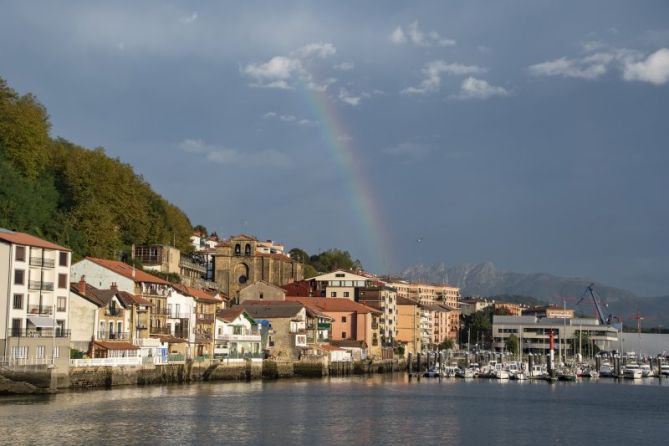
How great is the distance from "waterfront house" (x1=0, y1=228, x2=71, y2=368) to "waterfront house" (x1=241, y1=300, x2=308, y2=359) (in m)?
39.3

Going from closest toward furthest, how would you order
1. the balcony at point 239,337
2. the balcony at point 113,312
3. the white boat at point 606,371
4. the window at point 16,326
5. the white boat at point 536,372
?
the window at point 16,326
the balcony at point 113,312
the balcony at point 239,337
the white boat at point 536,372
the white boat at point 606,371

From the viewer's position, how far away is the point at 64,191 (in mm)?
112312

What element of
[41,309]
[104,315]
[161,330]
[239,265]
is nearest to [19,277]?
[41,309]

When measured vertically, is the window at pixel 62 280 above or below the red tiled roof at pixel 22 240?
below

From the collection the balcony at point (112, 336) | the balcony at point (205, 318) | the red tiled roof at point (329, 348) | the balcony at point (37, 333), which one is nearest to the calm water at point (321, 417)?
the balcony at point (37, 333)

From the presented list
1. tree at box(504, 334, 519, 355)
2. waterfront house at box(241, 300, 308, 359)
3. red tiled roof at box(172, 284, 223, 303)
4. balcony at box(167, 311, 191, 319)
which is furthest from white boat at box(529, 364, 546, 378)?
tree at box(504, 334, 519, 355)

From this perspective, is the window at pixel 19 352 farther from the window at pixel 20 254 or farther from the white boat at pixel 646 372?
the white boat at pixel 646 372

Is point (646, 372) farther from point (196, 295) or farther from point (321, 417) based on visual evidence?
point (321, 417)

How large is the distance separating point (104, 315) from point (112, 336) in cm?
210

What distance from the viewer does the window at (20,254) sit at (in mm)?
70312

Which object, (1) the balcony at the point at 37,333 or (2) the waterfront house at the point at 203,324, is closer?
(1) the balcony at the point at 37,333

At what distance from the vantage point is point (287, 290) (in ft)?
506

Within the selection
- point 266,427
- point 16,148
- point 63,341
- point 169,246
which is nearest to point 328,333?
point 169,246

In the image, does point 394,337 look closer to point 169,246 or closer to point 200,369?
point 169,246
